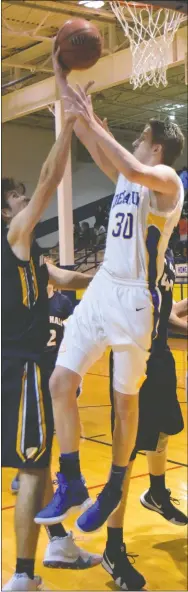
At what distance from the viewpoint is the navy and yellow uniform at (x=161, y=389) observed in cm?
267

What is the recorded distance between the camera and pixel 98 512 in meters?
2.58

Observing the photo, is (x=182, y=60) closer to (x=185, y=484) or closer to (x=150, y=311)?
(x=150, y=311)

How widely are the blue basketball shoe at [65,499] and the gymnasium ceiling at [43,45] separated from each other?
1.26m

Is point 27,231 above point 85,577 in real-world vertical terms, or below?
above

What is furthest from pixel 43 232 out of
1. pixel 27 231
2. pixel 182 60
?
pixel 182 60

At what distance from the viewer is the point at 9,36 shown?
2936 mm

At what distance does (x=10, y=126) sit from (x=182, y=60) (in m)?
0.82

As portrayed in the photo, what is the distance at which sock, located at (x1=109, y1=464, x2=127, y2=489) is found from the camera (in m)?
2.62

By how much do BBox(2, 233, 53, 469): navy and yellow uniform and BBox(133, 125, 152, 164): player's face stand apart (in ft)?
1.59

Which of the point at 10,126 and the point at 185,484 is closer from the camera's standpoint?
the point at 10,126

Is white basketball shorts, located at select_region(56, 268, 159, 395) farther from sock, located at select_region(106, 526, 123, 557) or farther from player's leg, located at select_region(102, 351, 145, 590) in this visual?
sock, located at select_region(106, 526, 123, 557)

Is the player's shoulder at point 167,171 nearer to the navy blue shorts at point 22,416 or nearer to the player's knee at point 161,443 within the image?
the navy blue shorts at point 22,416

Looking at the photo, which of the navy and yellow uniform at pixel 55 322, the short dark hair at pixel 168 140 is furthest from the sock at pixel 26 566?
the short dark hair at pixel 168 140

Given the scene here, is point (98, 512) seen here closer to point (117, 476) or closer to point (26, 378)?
point (117, 476)
